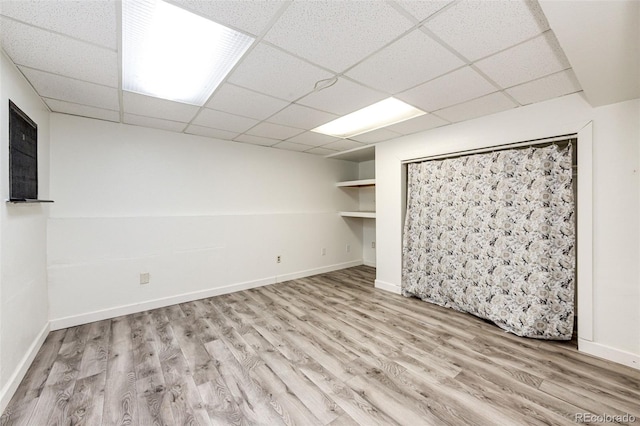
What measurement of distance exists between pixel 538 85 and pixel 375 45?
154cm

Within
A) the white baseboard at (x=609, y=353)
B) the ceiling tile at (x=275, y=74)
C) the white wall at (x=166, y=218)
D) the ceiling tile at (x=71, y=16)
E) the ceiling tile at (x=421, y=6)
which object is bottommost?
the white baseboard at (x=609, y=353)

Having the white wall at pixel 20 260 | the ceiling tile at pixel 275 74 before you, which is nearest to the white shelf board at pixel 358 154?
the ceiling tile at pixel 275 74

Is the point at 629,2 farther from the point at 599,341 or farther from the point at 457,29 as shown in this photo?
Answer: the point at 599,341

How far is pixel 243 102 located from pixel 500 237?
3025 millimetres

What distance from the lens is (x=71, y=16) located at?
1.38m

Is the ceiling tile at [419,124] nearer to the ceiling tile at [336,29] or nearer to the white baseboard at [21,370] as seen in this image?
the ceiling tile at [336,29]

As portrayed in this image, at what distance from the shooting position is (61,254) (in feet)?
8.97

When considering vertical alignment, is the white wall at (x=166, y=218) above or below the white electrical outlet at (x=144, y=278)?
above

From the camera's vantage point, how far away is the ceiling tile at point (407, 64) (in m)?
1.62

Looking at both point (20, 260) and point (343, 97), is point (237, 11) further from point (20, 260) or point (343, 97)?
point (20, 260)

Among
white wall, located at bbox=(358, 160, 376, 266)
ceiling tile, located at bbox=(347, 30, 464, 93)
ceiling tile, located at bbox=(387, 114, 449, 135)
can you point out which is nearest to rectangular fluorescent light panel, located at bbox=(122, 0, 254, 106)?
ceiling tile, located at bbox=(347, 30, 464, 93)

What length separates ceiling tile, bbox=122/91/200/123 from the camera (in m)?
2.45

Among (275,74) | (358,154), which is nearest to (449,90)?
(275,74)

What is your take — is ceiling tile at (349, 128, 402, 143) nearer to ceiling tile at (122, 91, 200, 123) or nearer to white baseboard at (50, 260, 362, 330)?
ceiling tile at (122, 91, 200, 123)
